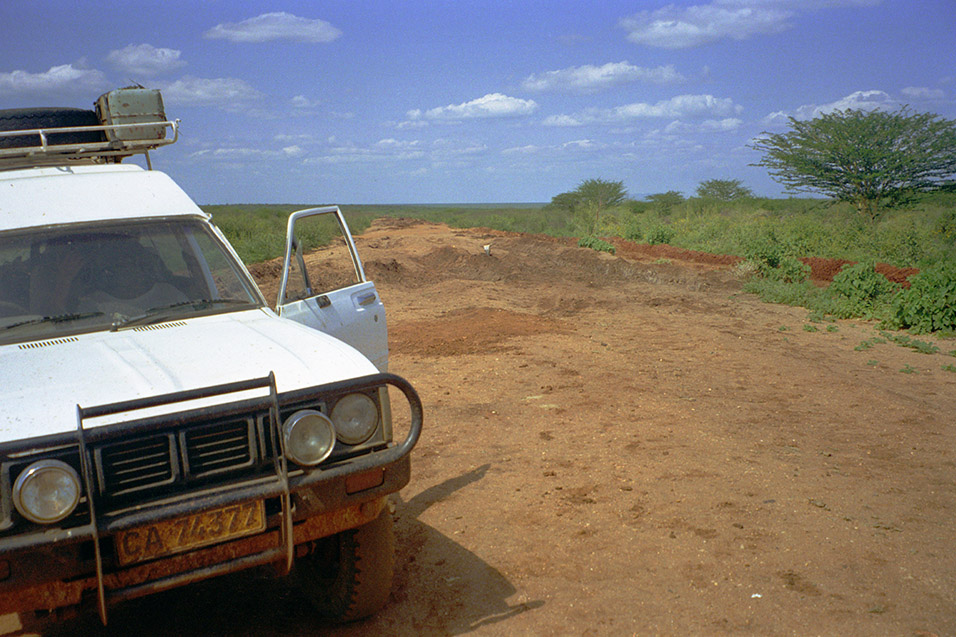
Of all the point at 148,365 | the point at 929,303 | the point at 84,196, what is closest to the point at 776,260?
the point at 929,303

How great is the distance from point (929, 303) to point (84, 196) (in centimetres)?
1049

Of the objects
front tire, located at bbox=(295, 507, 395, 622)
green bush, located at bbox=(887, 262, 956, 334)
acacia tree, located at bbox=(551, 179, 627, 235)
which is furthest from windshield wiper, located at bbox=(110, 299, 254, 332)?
acacia tree, located at bbox=(551, 179, 627, 235)

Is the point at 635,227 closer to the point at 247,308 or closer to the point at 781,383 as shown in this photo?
the point at 781,383

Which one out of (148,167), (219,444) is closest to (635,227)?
(148,167)

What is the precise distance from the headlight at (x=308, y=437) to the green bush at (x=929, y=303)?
10.0m

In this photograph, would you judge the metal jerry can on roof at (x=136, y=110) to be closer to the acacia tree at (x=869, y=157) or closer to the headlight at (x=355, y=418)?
the headlight at (x=355, y=418)

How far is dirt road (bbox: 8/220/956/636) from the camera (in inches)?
125

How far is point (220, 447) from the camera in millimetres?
2531

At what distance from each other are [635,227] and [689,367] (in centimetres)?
2157

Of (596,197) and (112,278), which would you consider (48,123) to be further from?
(596,197)

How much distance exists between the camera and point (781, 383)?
7.19 meters

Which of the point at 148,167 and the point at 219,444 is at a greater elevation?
the point at 148,167

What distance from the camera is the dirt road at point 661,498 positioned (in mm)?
3184

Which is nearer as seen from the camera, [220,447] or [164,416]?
[164,416]
